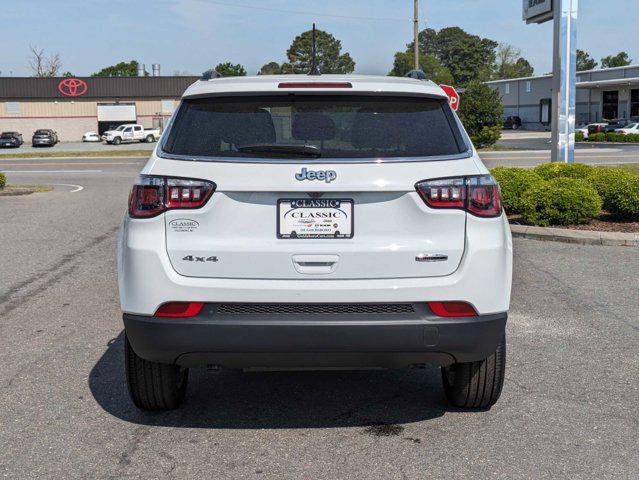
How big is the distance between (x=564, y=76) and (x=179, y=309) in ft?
47.9

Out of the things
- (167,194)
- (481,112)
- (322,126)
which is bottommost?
(167,194)

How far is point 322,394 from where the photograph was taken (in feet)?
15.4

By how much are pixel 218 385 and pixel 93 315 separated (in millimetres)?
2233

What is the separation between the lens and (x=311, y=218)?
3.58 meters

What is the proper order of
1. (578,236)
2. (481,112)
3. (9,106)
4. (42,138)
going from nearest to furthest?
(578,236) < (481,112) < (42,138) < (9,106)

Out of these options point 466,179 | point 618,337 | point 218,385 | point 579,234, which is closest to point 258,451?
point 218,385

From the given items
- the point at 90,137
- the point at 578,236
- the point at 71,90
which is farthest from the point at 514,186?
the point at 71,90

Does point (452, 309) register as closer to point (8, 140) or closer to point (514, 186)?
point (514, 186)

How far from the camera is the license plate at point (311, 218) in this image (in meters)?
3.58

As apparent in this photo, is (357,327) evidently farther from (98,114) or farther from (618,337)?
(98,114)

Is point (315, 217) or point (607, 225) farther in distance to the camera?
point (607, 225)

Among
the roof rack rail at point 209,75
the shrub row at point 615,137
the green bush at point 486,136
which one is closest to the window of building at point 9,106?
the green bush at point 486,136

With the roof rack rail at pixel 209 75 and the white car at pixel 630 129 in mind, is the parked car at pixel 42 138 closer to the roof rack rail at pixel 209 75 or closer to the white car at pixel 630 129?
the white car at pixel 630 129

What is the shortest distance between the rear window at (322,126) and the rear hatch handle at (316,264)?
47 cm
